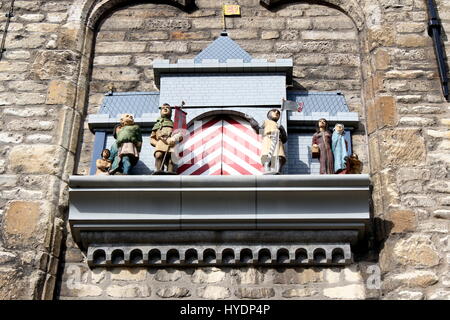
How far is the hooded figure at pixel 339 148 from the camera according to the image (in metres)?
6.15

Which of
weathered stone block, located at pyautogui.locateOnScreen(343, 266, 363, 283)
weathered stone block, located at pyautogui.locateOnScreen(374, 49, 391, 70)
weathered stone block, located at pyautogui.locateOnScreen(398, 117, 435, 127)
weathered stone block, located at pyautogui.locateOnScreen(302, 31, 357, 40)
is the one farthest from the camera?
weathered stone block, located at pyautogui.locateOnScreen(302, 31, 357, 40)

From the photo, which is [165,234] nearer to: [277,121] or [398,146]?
[277,121]

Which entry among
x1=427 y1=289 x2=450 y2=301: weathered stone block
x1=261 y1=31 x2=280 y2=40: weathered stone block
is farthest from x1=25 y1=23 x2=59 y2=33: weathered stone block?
x1=427 y1=289 x2=450 y2=301: weathered stone block

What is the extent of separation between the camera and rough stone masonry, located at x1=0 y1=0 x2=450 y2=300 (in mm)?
5840

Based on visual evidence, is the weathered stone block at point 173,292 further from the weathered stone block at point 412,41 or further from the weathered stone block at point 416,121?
the weathered stone block at point 412,41

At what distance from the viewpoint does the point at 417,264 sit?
5770 mm

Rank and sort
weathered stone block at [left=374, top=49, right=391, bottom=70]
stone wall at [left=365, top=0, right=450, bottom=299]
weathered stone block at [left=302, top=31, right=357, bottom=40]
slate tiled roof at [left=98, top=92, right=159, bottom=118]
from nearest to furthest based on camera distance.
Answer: stone wall at [left=365, top=0, right=450, bottom=299]
slate tiled roof at [left=98, top=92, right=159, bottom=118]
weathered stone block at [left=374, top=49, right=391, bottom=70]
weathered stone block at [left=302, top=31, right=357, bottom=40]

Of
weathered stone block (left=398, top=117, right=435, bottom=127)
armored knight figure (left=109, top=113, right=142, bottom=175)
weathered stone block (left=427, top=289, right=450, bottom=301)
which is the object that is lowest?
weathered stone block (left=427, top=289, right=450, bottom=301)

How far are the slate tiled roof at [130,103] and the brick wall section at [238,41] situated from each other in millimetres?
141

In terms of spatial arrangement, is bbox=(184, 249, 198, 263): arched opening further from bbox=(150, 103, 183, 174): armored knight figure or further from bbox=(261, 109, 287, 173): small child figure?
bbox=(261, 109, 287, 173): small child figure

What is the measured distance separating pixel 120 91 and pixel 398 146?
7.67 feet

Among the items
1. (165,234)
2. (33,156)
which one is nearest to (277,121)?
(165,234)

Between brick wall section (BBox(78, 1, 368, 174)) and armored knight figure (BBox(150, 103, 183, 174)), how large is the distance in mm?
861

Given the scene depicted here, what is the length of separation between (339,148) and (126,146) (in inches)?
62.4
